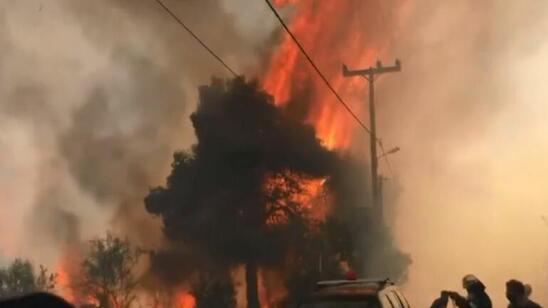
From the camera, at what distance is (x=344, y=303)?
442 inches

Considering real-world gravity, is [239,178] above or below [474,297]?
above

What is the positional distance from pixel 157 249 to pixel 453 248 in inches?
1231

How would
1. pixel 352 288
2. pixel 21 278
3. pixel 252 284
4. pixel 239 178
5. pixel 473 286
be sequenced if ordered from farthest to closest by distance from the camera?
pixel 21 278
pixel 239 178
pixel 252 284
pixel 352 288
pixel 473 286

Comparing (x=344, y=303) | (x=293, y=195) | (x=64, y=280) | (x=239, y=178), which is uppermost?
(x=239, y=178)

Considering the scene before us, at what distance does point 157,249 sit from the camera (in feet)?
138

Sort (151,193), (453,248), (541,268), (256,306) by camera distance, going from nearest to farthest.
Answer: (256,306) → (151,193) → (541,268) → (453,248)

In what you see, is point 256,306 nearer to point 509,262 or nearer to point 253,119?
point 253,119

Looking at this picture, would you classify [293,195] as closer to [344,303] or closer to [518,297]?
[344,303]

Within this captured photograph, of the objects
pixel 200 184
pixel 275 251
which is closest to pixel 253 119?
pixel 200 184

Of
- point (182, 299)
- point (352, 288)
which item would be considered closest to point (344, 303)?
point (352, 288)

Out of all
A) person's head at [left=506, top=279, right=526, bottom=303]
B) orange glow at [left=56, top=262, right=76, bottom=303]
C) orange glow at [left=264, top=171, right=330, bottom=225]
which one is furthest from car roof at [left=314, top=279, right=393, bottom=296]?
orange glow at [left=56, top=262, right=76, bottom=303]

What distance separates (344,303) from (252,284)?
1066 inches

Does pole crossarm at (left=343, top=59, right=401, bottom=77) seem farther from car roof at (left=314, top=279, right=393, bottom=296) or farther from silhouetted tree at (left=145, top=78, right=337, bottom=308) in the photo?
car roof at (left=314, top=279, right=393, bottom=296)

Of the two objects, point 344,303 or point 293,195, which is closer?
point 344,303
